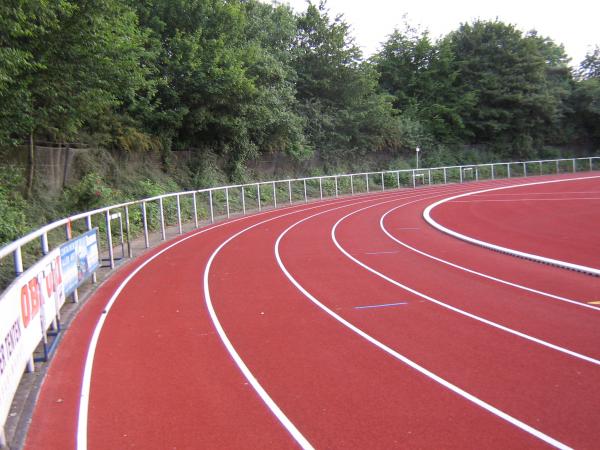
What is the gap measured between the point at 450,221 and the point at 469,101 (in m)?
31.9

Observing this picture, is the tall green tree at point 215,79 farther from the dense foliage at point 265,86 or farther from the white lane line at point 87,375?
the white lane line at point 87,375

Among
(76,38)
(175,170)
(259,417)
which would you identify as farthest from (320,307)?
(175,170)

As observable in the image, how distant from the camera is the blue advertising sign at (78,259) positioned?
301 inches

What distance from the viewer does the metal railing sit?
43.4 feet

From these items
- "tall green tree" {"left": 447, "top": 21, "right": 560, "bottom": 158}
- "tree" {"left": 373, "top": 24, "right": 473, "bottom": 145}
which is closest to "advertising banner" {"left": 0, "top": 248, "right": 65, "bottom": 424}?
"tree" {"left": 373, "top": 24, "right": 473, "bottom": 145}

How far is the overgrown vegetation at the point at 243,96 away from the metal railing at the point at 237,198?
109 centimetres

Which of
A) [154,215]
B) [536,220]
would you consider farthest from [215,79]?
[536,220]

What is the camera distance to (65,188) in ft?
57.9

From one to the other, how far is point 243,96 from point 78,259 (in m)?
17.4

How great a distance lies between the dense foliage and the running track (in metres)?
5.63

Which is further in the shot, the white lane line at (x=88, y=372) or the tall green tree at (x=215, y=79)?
the tall green tree at (x=215, y=79)

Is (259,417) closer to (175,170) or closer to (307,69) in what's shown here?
(175,170)

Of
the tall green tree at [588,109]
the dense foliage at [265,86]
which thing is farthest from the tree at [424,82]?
the tall green tree at [588,109]

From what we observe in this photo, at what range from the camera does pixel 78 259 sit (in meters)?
8.54
